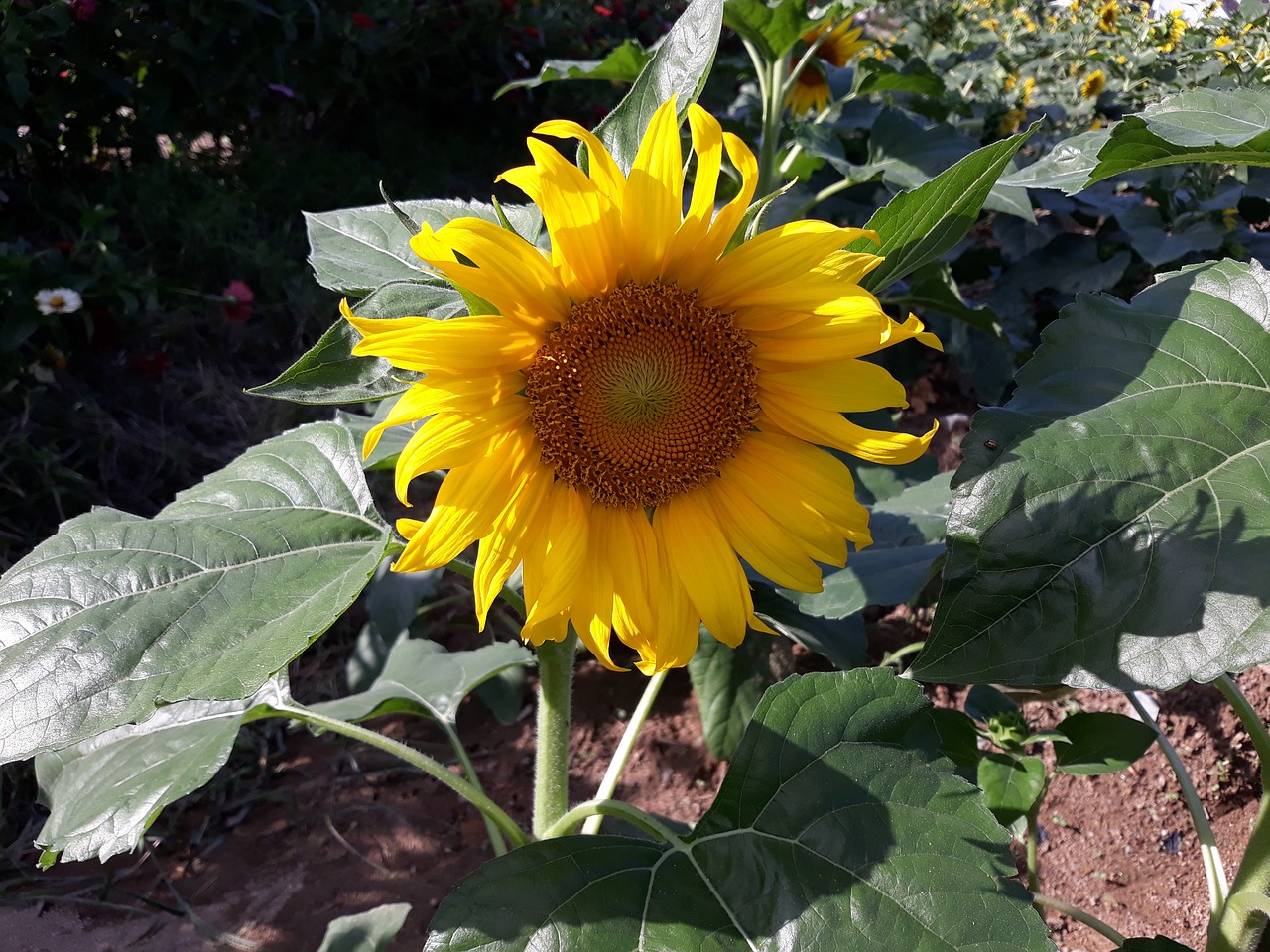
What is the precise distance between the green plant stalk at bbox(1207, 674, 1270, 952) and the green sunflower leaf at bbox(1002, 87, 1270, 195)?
552mm

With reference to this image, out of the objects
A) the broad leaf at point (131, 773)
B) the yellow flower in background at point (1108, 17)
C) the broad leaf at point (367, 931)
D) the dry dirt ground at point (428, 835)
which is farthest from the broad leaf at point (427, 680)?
the yellow flower in background at point (1108, 17)

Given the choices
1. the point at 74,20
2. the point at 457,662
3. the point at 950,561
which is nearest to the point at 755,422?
the point at 950,561

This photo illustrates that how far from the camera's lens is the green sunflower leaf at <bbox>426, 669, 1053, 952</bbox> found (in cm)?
86

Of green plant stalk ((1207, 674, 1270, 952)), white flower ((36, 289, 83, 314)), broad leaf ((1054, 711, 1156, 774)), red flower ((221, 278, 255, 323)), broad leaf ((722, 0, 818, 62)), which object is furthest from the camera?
red flower ((221, 278, 255, 323))

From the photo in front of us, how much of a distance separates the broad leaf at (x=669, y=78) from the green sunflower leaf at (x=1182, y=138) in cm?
34

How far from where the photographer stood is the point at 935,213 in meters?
0.87

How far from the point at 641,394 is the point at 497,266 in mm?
229

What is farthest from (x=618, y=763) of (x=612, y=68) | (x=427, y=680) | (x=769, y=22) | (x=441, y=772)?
(x=769, y=22)

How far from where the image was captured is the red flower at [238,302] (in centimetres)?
298

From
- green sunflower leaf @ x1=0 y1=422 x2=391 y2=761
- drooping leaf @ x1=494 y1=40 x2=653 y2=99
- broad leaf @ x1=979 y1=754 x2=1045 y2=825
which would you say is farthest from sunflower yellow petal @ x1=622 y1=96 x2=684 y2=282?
drooping leaf @ x1=494 y1=40 x2=653 y2=99

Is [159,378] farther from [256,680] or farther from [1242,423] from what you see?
[1242,423]

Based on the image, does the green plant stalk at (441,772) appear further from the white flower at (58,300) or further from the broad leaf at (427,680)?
the white flower at (58,300)

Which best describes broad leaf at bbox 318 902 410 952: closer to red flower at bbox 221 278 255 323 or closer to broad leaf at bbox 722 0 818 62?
broad leaf at bbox 722 0 818 62

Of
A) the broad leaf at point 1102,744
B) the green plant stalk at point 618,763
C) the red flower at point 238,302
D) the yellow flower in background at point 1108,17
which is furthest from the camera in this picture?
the yellow flower in background at point 1108,17
